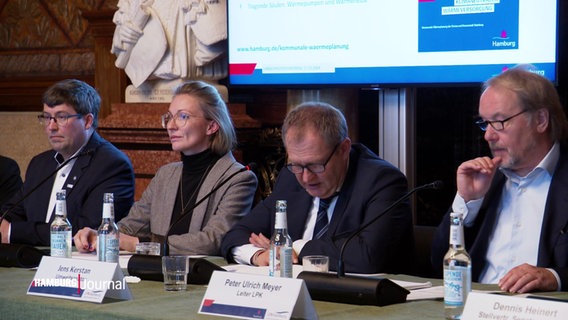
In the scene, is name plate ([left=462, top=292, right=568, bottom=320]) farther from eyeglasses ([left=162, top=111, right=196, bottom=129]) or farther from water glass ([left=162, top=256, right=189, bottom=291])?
eyeglasses ([left=162, top=111, right=196, bottom=129])

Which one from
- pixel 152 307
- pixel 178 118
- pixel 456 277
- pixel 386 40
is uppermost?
pixel 386 40

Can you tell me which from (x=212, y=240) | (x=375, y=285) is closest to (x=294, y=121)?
(x=212, y=240)

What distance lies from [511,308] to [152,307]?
935 millimetres

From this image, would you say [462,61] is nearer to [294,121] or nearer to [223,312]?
[294,121]

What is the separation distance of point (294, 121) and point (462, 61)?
4.63ft

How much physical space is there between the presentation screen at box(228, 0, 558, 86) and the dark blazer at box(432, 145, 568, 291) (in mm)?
1257

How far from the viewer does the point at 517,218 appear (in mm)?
3361

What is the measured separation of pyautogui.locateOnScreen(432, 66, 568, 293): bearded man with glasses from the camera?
131 inches

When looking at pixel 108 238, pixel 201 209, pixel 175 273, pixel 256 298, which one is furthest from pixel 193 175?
pixel 256 298

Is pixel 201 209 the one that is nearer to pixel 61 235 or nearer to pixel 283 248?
pixel 61 235

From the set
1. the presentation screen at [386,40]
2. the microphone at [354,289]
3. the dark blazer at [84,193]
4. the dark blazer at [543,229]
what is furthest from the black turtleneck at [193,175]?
the microphone at [354,289]

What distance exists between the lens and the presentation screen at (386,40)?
15.2 ft

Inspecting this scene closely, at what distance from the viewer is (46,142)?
7.17m

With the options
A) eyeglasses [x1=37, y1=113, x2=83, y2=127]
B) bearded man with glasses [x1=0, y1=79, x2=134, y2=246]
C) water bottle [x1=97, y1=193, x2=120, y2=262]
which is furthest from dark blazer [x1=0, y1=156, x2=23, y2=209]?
water bottle [x1=97, y1=193, x2=120, y2=262]
